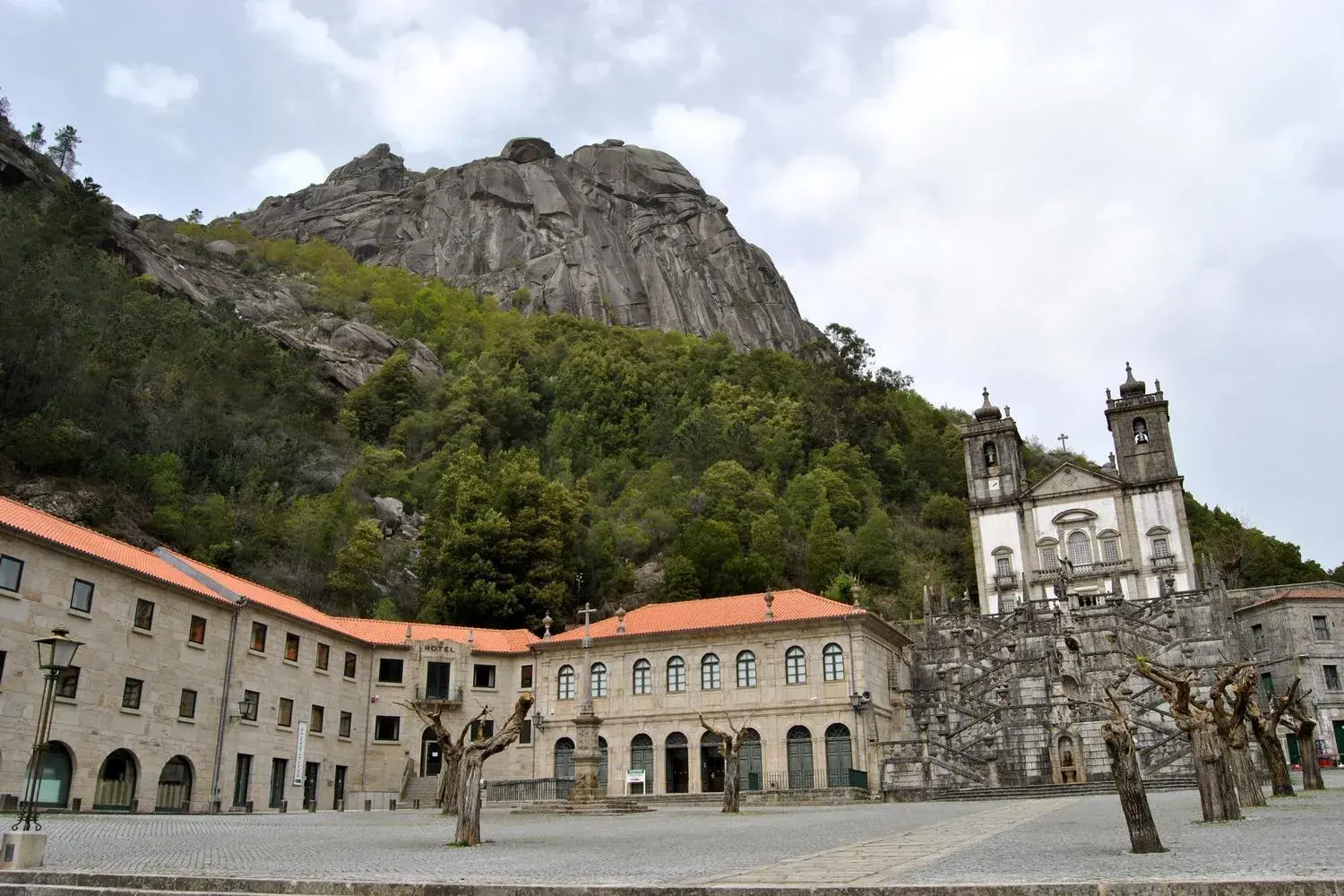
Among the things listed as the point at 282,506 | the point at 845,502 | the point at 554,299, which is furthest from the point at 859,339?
the point at 282,506

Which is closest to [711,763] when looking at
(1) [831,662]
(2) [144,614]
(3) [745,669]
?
(3) [745,669]

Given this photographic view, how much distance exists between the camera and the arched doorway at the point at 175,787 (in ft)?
98.2

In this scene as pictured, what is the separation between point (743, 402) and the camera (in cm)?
7906

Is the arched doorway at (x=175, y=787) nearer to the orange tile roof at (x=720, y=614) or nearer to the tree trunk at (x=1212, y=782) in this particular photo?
the orange tile roof at (x=720, y=614)

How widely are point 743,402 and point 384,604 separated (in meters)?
37.1

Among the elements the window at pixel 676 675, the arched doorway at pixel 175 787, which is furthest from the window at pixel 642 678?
the arched doorway at pixel 175 787

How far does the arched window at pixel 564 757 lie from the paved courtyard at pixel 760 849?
1772 cm

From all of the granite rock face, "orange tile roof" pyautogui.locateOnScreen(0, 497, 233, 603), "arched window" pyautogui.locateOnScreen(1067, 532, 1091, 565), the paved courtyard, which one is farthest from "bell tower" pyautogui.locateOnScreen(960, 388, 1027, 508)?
the granite rock face

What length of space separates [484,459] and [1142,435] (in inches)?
1570

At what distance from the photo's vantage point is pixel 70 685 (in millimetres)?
27141

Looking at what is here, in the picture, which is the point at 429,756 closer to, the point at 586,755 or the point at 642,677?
the point at 642,677

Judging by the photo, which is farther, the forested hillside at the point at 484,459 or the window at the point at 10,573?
the forested hillside at the point at 484,459

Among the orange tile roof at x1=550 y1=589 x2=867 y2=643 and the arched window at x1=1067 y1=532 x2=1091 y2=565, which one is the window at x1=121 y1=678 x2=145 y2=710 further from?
the arched window at x1=1067 y1=532 x2=1091 y2=565

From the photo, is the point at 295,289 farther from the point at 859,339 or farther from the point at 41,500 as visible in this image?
the point at 41,500
